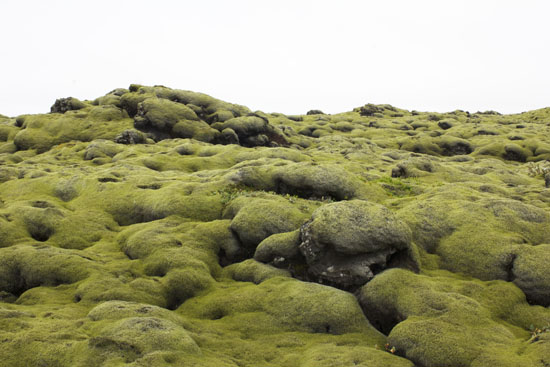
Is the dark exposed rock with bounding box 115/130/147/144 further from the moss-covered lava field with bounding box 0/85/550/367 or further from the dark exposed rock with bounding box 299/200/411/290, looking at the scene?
the dark exposed rock with bounding box 299/200/411/290

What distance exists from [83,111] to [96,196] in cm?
4394

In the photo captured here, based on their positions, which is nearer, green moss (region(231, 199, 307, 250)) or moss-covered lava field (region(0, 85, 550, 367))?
moss-covered lava field (region(0, 85, 550, 367))

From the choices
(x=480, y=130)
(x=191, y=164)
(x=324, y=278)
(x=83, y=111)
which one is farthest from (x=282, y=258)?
(x=480, y=130)

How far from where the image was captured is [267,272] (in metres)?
19.4

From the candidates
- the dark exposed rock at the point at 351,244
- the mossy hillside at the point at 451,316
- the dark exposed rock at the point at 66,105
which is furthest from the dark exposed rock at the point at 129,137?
the mossy hillside at the point at 451,316

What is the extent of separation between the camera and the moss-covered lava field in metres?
13.1

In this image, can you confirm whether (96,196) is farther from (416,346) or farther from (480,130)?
(480,130)

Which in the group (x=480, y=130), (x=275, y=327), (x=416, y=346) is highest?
(x=480, y=130)

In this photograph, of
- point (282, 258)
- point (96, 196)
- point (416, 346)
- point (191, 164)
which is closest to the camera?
point (416, 346)

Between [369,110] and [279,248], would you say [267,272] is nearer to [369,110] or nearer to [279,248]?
[279,248]

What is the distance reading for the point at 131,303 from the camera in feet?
50.7

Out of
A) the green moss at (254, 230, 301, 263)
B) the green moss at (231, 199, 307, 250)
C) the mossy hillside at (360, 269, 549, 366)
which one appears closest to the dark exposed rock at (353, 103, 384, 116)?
the green moss at (231, 199, 307, 250)

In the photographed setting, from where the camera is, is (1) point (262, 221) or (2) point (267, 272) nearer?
(2) point (267, 272)

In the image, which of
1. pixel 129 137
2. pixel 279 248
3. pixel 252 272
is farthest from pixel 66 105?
pixel 279 248
